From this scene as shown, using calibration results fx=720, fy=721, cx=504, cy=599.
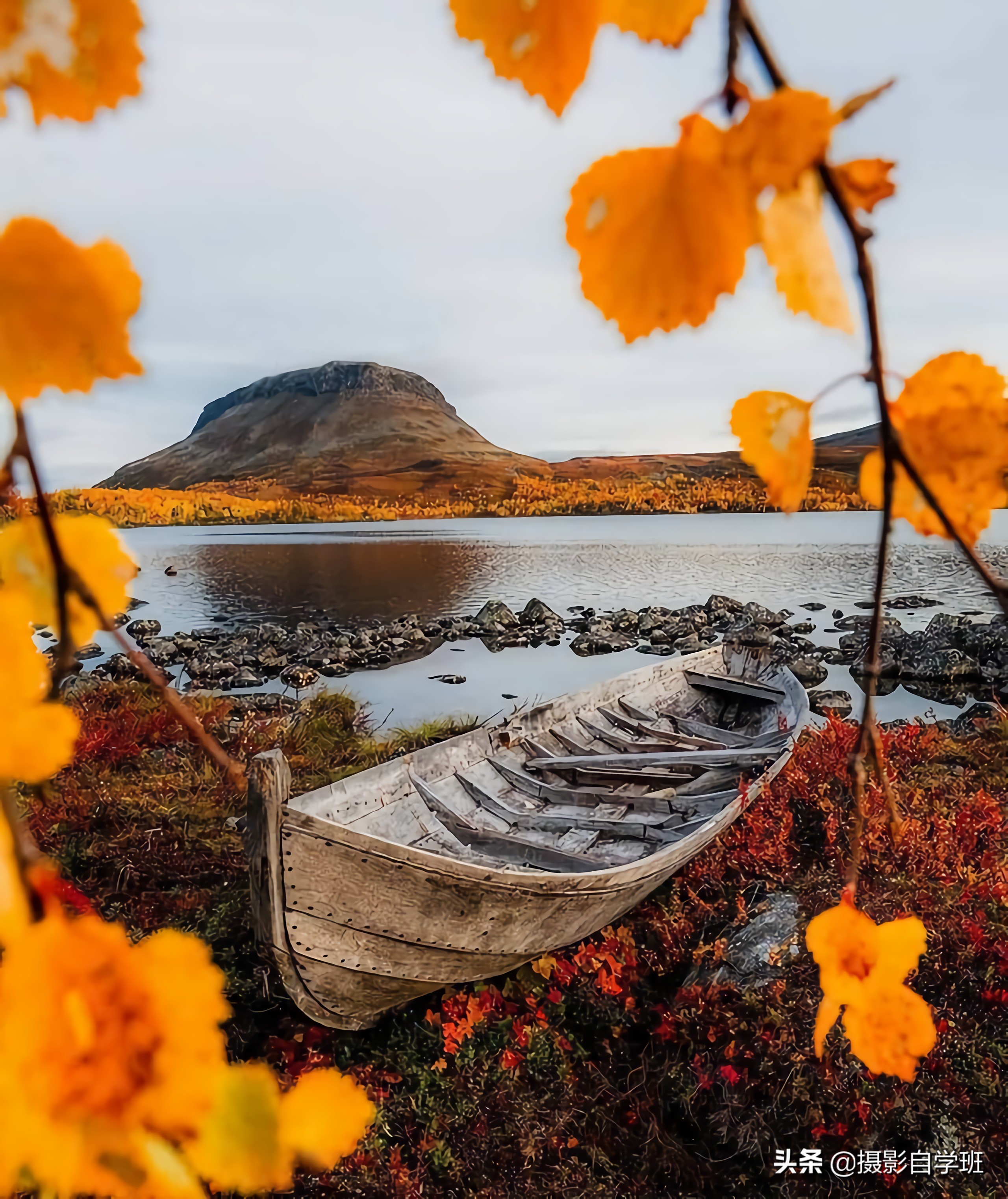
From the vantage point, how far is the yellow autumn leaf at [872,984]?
0.91 feet

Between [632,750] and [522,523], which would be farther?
[522,523]

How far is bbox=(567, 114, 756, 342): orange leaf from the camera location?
19cm

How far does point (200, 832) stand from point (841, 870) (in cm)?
370

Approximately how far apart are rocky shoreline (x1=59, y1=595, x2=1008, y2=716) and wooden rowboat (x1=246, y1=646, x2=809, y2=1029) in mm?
2333

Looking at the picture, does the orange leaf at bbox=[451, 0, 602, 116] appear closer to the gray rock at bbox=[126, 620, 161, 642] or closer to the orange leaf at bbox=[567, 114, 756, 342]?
the orange leaf at bbox=[567, 114, 756, 342]

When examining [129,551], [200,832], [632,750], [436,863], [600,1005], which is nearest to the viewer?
[129,551]

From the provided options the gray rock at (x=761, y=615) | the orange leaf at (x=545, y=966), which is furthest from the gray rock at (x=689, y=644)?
the orange leaf at (x=545, y=966)

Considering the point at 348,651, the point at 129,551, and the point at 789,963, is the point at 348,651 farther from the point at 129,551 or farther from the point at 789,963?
the point at 129,551

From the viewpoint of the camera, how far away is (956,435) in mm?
204

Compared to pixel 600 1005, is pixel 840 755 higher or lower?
higher

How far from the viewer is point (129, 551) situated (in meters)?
0.30

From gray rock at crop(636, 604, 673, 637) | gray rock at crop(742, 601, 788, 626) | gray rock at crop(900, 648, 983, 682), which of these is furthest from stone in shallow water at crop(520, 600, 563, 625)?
gray rock at crop(900, 648, 983, 682)

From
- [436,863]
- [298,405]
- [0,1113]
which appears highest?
[298,405]

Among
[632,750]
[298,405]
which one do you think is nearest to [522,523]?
[298,405]
